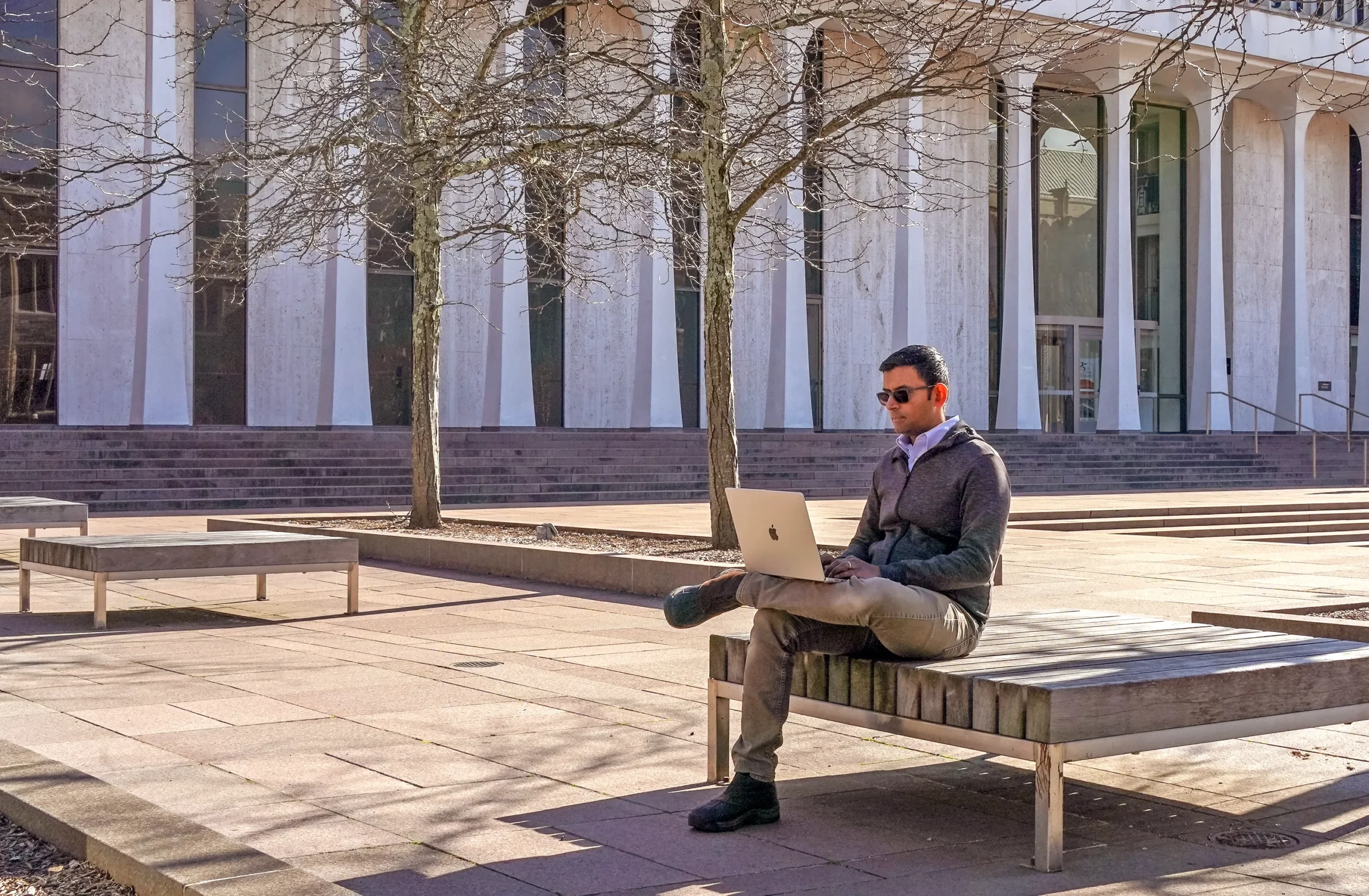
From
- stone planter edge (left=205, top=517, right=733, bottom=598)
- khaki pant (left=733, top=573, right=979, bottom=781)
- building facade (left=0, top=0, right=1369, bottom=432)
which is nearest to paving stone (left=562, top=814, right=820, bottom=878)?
khaki pant (left=733, top=573, right=979, bottom=781)

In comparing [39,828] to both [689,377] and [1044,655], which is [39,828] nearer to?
[1044,655]

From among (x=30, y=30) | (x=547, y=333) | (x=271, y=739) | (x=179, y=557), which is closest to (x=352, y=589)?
(x=179, y=557)

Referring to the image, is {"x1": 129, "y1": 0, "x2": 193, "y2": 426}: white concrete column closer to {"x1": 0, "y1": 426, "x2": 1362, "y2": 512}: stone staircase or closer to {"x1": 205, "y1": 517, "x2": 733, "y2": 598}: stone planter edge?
{"x1": 0, "y1": 426, "x2": 1362, "y2": 512}: stone staircase

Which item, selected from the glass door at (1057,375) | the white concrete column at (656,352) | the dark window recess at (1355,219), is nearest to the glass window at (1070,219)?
the glass door at (1057,375)

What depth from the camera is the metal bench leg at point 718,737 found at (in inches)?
218

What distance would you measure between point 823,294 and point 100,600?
30.2m

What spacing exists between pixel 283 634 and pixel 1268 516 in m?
15.2

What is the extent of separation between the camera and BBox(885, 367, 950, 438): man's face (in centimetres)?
521

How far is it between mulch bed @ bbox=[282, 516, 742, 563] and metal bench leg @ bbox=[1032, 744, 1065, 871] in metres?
7.37

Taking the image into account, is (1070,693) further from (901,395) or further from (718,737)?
(718,737)

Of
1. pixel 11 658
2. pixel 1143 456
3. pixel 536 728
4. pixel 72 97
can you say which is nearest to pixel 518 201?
pixel 11 658

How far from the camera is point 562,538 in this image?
15.4m

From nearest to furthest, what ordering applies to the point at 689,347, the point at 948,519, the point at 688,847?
the point at 688,847 < the point at 948,519 < the point at 689,347

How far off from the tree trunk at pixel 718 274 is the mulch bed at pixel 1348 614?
5052mm
